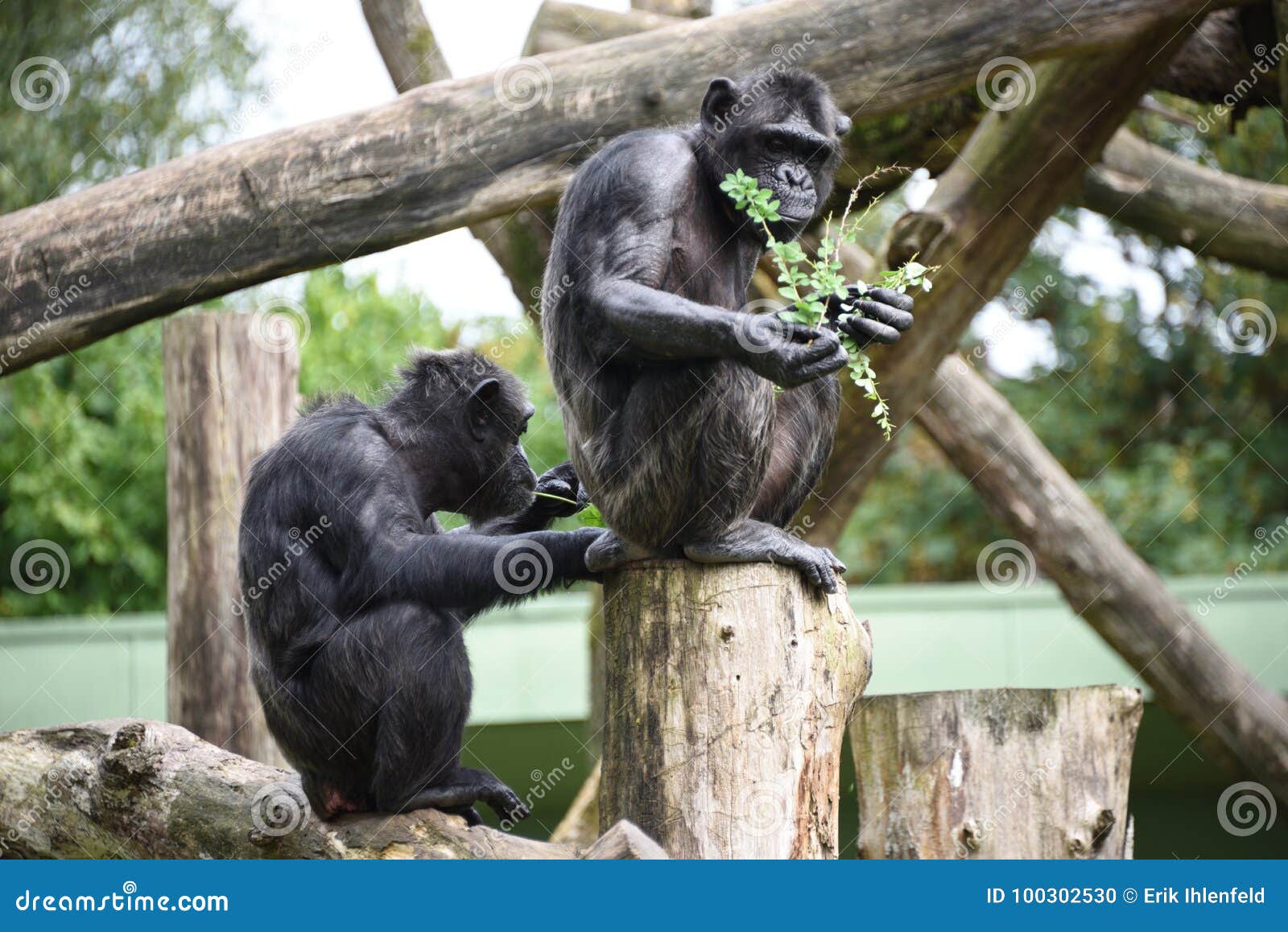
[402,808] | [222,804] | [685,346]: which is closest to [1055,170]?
[685,346]

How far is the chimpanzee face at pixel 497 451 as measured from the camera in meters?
5.29

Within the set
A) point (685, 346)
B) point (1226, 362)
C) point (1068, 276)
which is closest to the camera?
point (685, 346)

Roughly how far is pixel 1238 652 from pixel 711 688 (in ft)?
24.6

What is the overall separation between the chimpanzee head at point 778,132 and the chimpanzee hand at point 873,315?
553 millimetres

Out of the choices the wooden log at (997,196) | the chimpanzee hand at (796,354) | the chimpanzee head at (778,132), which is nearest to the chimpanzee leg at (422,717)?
the chimpanzee hand at (796,354)

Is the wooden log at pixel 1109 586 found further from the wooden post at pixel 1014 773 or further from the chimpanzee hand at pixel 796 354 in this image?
the chimpanzee hand at pixel 796 354

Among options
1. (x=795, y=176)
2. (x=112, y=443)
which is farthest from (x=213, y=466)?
(x=112, y=443)

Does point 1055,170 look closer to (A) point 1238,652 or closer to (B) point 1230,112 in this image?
(B) point 1230,112

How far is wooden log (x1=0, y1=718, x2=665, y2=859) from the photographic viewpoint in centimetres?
447

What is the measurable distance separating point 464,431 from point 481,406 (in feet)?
0.42

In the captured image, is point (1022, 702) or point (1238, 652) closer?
point (1022, 702)

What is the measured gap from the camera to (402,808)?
15.1 ft

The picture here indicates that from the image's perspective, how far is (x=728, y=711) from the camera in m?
4.09

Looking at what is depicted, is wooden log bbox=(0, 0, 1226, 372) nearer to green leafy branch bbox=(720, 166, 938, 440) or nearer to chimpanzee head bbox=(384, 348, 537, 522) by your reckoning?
chimpanzee head bbox=(384, 348, 537, 522)
